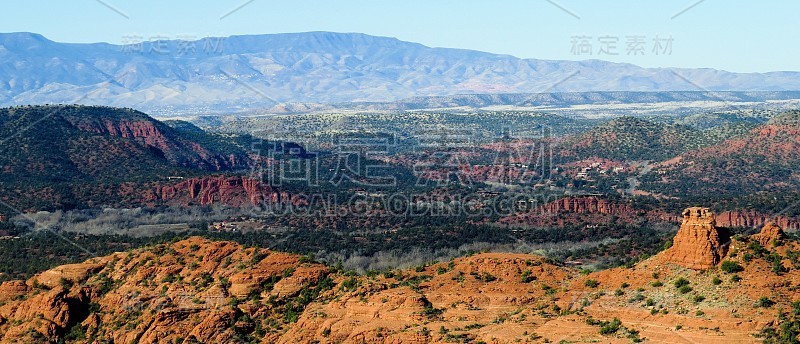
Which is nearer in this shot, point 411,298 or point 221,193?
point 411,298

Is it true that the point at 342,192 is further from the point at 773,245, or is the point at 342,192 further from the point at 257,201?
the point at 773,245

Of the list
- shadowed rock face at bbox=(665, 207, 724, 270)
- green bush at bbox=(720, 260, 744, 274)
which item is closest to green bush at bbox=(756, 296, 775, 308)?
green bush at bbox=(720, 260, 744, 274)

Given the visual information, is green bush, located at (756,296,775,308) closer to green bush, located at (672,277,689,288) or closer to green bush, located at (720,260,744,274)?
green bush, located at (720,260,744,274)

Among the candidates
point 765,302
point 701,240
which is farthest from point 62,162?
point 765,302

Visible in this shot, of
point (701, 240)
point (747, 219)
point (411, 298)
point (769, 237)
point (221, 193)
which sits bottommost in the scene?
point (221, 193)

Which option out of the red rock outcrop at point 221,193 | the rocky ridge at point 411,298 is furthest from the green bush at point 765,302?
the red rock outcrop at point 221,193

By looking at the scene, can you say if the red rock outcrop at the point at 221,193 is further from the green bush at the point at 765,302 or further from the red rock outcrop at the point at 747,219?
the green bush at the point at 765,302

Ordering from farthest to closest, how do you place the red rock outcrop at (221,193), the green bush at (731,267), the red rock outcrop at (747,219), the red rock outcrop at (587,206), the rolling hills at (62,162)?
the red rock outcrop at (221,193) < the rolling hills at (62,162) < the red rock outcrop at (587,206) < the red rock outcrop at (747,219) < the green bush at (731,267)

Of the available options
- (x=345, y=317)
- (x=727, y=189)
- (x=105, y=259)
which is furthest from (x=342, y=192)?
(x=345, y=317)

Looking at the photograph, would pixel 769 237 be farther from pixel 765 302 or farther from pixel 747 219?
pixel 747 219
